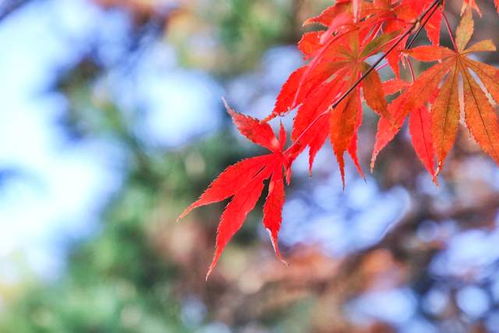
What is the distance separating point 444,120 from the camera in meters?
0.43

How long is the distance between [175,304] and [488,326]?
1168mm

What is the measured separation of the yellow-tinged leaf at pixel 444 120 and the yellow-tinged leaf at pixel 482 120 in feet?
0.04

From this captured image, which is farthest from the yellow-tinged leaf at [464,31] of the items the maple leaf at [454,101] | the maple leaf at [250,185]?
the maple leaf at [250,185]

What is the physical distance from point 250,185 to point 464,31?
7.3 inches

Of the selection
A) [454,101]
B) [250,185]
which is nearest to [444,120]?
[454,101]

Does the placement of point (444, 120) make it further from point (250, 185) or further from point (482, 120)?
point (250, 185)

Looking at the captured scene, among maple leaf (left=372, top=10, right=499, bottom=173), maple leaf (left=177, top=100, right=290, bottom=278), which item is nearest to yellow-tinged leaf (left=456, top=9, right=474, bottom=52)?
maple leaf (left=372, top=10, right=499, bottom=173)

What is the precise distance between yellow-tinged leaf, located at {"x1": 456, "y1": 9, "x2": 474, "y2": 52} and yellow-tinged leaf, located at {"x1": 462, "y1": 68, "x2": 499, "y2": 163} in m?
0.03

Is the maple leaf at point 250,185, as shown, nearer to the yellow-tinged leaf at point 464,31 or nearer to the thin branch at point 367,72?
the thin branch at point 367,72

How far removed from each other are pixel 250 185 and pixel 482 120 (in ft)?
0.56

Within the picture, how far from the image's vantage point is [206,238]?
250cm

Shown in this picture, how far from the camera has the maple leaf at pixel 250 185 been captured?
434 mm

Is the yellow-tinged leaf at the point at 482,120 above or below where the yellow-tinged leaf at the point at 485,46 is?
below

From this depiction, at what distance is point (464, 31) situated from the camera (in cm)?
43
